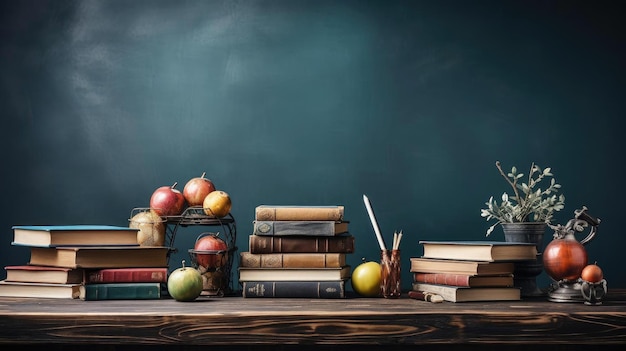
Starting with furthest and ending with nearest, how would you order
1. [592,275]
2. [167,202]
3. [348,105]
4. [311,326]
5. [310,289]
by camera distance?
[348,105]
[167,202]
[310,289]
[592,275]
[311,326]

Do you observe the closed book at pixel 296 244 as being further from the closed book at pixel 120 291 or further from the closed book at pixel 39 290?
the closed book at pixel 39 290

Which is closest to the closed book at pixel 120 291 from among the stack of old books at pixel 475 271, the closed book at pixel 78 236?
the closed book at pixel 78 236

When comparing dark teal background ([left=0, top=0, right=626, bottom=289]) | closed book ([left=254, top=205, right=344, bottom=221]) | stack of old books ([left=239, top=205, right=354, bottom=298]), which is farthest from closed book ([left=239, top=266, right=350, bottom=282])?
dark teal background ([left=0, top=0, right=626, bottom=289])

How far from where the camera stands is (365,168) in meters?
2.72

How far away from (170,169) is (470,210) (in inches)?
40.5

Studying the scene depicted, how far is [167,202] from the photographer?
240 centimetres

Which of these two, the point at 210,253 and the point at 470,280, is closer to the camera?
the point at 470,280

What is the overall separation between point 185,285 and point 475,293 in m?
0.80

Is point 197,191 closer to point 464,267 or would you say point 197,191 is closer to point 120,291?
point 120,291

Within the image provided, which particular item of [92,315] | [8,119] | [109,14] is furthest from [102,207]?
[92,315]

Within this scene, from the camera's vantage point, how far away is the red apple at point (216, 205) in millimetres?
2361

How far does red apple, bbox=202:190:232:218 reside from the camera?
7.75 ft

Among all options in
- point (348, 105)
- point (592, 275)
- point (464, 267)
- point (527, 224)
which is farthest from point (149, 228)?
point (592, 275)

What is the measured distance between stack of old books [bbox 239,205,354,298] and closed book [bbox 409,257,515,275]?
242 mm
